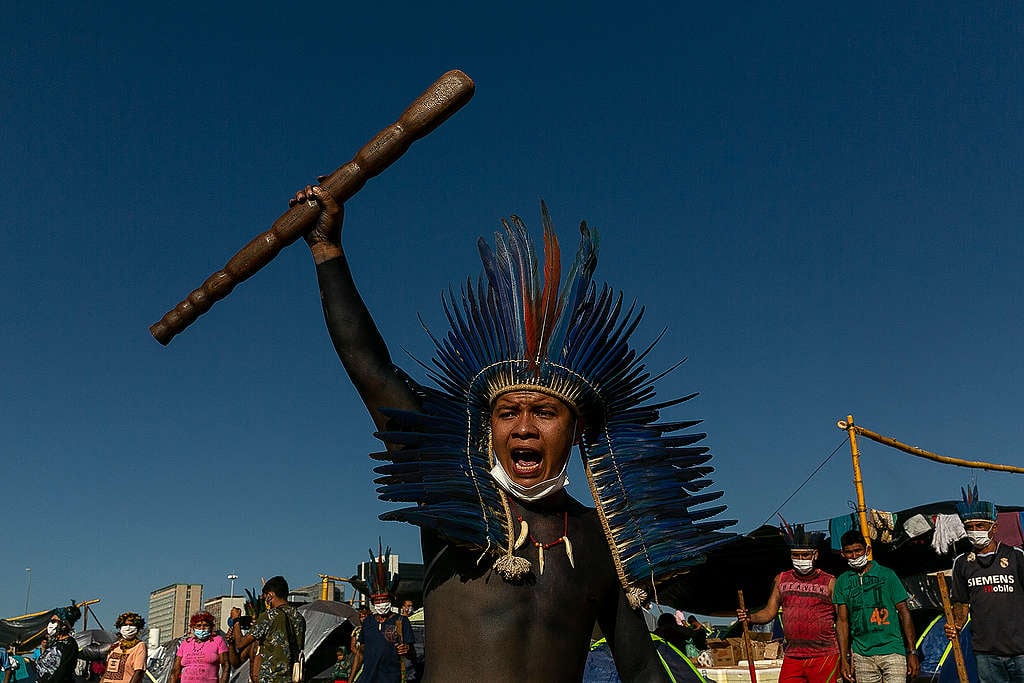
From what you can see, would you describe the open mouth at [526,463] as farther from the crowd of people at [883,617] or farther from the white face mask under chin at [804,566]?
the white face mask under chin at [804,566]

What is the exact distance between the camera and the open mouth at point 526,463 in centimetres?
265

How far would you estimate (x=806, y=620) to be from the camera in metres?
7.97

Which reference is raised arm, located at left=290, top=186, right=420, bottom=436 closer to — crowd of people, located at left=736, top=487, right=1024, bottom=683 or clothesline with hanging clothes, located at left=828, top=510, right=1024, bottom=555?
crowd of people, located at left=736, top=487, right=1024, bottom=683

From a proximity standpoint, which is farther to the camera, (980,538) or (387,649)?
(387,649)

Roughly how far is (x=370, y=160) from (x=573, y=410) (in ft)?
3.14

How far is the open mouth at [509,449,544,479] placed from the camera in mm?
2650

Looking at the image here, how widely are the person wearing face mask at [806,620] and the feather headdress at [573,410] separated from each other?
5.76 metres

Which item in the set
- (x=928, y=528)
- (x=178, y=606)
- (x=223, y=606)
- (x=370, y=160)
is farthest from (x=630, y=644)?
(x=178, y=606)

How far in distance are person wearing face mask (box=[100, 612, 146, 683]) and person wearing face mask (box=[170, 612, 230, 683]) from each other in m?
0.56

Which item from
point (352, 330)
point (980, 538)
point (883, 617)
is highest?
point (352, 330)

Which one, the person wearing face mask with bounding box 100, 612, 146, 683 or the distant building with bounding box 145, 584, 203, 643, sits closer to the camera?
the person wearing face mask with bounding box 100, 612, 146, 683

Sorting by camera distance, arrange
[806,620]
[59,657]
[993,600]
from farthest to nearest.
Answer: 1. [59,657]
2. [806,620]
3. [993,600]

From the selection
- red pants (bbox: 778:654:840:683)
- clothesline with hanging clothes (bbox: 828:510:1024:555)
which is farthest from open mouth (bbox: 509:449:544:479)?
clothesline with hanging clothes (bbox: 828:510:1024:555)

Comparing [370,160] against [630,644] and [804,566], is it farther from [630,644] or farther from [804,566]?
[804,566]
